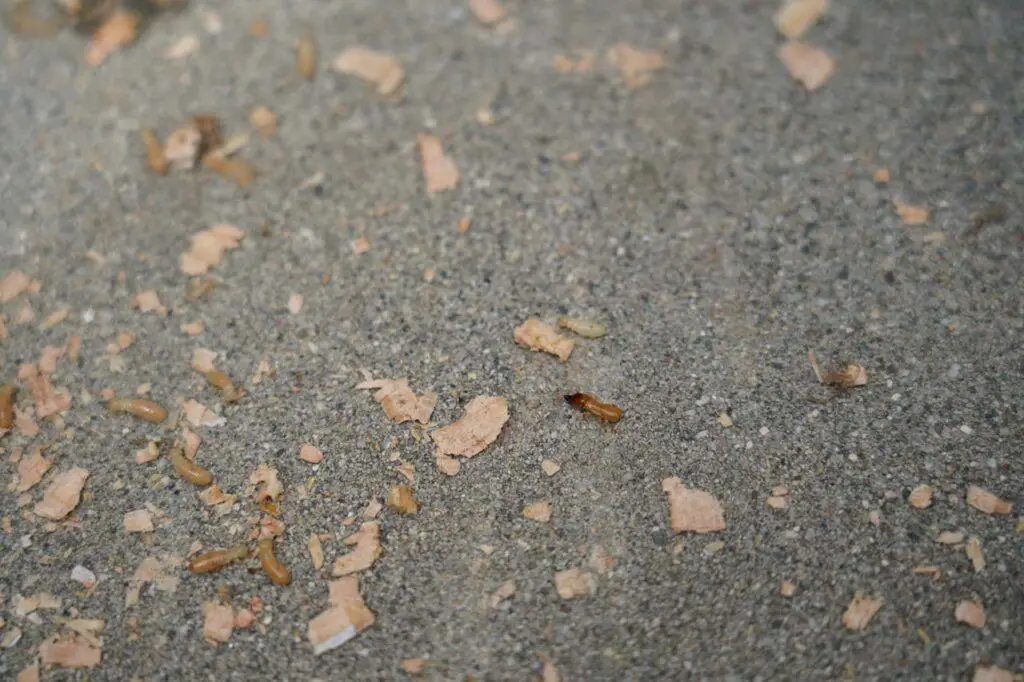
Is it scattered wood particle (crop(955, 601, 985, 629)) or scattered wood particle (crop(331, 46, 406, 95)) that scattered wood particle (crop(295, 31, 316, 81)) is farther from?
scattered wood particle (crop(955, 601, 985, 629))

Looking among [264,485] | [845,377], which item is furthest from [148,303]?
[845,377]

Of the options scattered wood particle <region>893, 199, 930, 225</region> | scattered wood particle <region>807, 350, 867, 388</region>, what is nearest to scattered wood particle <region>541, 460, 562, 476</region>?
scattered wood particle <region>807, 350, 867, 388</region>

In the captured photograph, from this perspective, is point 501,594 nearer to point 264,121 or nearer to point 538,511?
point 538,511

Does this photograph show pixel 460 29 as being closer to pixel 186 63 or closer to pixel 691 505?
pixel 186 63

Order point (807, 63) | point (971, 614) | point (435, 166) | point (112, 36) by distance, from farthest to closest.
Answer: point (112, 36) → point (807, 63) → point (435, 166) → point (971, 614)

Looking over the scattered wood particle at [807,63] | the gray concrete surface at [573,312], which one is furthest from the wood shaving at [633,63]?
the scattered wood particle at [807,63]
